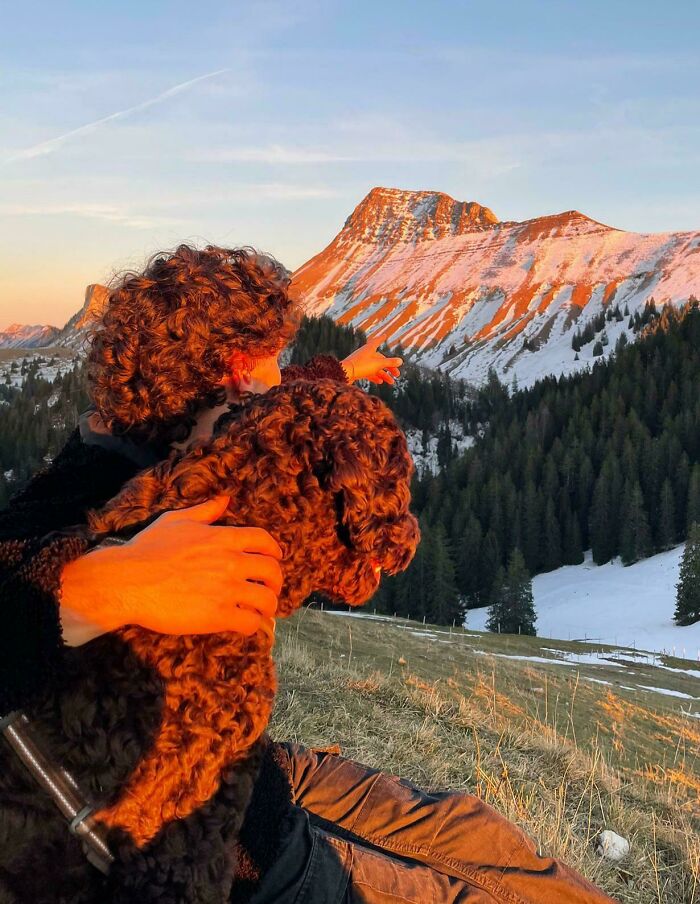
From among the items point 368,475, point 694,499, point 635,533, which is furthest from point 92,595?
point 694,499

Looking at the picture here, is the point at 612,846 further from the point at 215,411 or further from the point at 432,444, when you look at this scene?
the point at 432,444

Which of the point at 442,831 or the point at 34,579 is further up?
the point at 34,579

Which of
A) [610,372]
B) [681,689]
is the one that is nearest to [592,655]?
[681,689]

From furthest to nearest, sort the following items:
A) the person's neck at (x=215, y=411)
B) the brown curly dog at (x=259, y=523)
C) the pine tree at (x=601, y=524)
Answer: the pine tree at (x=601, y=524)
the person's neck at (x=215, y=411)
the brown curly dog at (x=259, y=523)

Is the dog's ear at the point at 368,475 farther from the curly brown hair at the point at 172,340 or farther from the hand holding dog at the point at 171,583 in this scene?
the curly brown hair at the point at 172,340

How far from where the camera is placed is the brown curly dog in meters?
1.65

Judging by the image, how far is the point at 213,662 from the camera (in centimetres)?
170

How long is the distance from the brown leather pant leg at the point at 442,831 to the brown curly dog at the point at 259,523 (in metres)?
0.62

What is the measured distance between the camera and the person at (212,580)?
1555 mm

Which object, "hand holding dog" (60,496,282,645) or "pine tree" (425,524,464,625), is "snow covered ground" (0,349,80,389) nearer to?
"pine tree" (425,524,464,625)

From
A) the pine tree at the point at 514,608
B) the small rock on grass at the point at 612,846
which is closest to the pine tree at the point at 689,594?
the pine tree at the point at 514,608

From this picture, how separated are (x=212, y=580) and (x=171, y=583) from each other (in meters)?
0.09

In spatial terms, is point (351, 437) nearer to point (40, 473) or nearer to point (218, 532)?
point (218, 532)

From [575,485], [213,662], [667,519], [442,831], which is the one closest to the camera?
[213,662]
